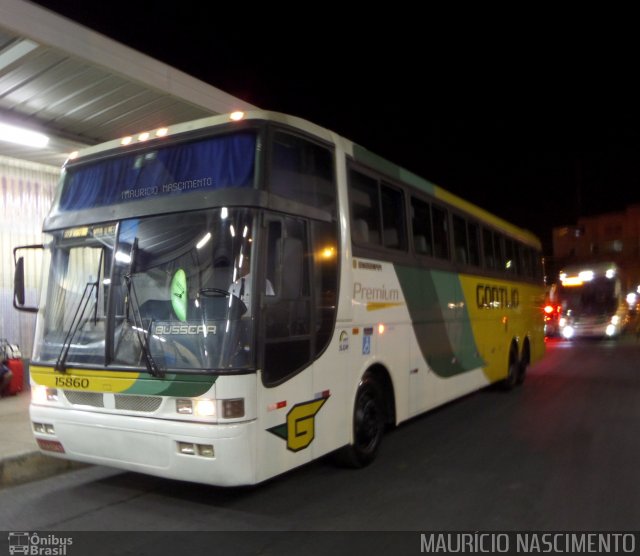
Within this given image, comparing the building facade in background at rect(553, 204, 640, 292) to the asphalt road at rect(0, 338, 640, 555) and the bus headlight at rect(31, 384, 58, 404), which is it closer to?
the asphalt road at rect(0, 338, 640, 555)

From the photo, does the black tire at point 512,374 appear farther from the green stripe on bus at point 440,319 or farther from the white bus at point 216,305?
the white bus at point 216,305

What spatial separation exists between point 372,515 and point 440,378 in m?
3.67

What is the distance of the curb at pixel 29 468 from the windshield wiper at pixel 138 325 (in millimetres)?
2446

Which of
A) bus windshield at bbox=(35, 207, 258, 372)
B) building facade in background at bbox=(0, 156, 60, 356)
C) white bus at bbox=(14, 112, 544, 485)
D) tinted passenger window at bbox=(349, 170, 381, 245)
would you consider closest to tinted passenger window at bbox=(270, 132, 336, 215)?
white bus at bbox=(14, 112, 544, 485)

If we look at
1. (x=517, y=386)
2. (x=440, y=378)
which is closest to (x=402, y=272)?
(x=440, y=378)

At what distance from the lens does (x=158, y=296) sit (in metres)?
5.23

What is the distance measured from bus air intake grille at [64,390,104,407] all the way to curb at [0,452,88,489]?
1.46 m

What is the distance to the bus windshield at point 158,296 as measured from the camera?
16.1 ft

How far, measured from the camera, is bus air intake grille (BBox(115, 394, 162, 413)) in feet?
16.6

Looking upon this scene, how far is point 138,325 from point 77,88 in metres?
5.13

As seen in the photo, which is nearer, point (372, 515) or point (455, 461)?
point (372, 515)

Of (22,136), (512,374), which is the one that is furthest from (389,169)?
(512,374)

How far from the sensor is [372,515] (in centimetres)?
517

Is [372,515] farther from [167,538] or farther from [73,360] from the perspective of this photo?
[73,360]
